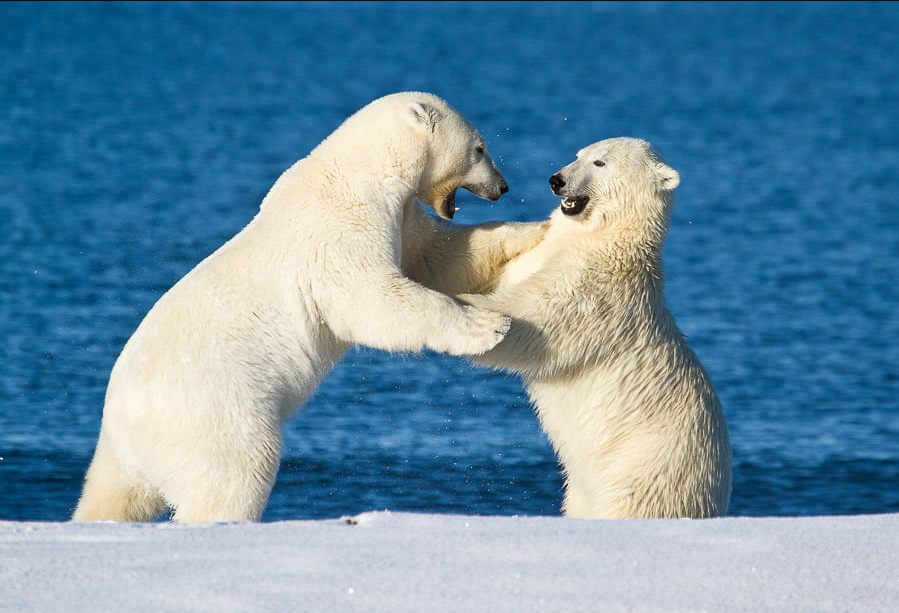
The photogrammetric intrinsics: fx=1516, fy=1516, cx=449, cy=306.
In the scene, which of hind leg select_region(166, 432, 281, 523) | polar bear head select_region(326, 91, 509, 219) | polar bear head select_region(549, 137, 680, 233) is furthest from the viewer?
polar bear head select_region(549, 137, 680, 233)

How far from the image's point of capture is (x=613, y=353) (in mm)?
5820

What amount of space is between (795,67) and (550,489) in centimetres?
3627

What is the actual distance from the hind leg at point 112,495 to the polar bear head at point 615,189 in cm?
195

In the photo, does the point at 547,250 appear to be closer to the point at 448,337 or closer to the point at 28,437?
the point at 448,337

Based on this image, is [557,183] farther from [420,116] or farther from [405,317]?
[405,317]

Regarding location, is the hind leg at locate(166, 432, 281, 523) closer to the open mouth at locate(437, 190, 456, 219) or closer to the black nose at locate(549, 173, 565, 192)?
the open mouth at locate(437, 190, 456, 219)

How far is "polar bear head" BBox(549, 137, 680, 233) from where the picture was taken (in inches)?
236

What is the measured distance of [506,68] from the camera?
133 ft

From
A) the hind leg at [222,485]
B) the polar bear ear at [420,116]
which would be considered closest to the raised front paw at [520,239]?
the polar bear ear at [420,116]

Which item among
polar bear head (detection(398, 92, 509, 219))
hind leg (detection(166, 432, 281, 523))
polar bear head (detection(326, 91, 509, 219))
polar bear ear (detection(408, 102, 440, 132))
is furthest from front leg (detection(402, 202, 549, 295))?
hind leg (detection(166, 432, 281, 523))

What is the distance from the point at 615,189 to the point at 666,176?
0.72ft

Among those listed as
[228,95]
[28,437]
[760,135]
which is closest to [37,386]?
[28,437]

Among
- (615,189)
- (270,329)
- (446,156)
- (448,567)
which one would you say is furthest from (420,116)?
(448,567)

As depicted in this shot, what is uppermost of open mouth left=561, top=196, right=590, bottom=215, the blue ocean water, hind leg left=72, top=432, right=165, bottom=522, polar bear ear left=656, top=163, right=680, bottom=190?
polar bear ear left=656, top=163, right=680, bottom=190
